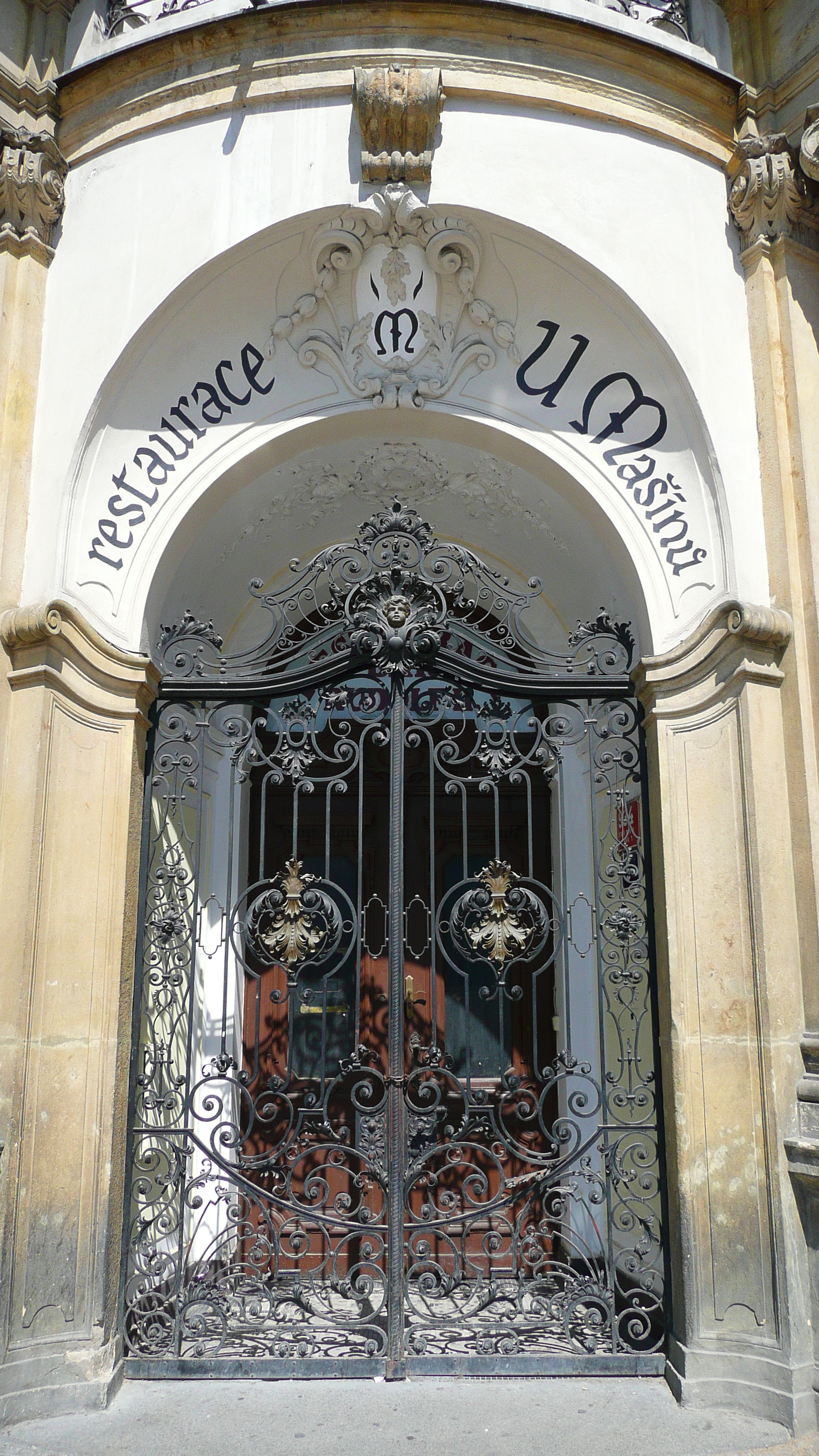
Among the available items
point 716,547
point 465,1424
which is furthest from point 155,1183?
point 716,547

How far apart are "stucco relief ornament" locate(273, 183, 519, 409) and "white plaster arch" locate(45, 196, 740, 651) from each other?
0.05ft

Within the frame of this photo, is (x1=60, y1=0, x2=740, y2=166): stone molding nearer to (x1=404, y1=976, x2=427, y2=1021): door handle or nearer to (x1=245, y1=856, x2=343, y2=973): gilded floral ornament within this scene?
(x1=245, y1=856, x2=343, y2=973): gilded floral ornament

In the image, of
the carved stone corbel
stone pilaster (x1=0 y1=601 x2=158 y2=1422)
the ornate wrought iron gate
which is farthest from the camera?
the carved stone corbel

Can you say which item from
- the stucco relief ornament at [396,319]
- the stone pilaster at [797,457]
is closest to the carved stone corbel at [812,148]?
the stone pilaster at [797,457]

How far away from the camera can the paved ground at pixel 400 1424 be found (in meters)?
4.28

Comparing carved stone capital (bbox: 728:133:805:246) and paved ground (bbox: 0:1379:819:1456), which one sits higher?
carved stone capital (bbox: 728:133:805:246)

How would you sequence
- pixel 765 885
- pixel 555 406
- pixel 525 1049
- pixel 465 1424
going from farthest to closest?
pixel 525 1049, pixel 555 406, pixel 765 885, pixel 465 1424

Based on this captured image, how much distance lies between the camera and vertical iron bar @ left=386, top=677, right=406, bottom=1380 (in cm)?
496

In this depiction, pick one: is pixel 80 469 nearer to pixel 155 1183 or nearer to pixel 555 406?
pixel 555 406

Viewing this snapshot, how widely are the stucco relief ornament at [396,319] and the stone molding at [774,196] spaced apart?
4.21ft

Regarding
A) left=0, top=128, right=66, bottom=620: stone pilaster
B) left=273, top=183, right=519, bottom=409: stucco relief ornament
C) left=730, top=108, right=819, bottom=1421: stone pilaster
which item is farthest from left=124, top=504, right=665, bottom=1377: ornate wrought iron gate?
left=0, top=128, right=66, bottom=620: stone pilaster

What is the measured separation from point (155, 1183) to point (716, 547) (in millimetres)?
4122

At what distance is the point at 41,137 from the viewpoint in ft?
18.5

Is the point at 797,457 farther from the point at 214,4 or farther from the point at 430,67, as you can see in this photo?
the point at 214,4
